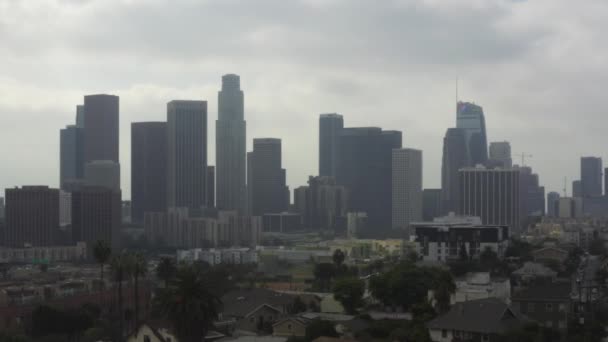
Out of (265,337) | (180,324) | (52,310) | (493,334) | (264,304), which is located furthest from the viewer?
(52,310)

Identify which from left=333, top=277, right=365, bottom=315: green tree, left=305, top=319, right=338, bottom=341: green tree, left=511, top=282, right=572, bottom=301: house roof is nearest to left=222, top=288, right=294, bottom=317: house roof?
left=333, top=277, right=365, bottom=315: green tree

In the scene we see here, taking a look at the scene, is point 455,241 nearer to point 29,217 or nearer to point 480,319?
point 480,319

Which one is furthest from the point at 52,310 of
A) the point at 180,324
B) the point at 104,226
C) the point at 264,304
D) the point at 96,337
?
the point at 104,226

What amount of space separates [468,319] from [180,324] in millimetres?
13292

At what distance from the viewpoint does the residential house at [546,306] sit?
5135 centimetres

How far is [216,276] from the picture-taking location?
3221 inches

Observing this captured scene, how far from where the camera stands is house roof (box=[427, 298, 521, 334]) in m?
42.0

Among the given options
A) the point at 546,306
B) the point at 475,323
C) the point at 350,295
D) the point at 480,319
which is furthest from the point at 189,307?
the point at 546,306

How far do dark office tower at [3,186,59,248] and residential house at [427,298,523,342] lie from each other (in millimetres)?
162558

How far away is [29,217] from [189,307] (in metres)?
167

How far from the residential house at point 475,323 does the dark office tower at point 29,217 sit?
16256 cm

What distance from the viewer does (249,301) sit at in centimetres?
5578

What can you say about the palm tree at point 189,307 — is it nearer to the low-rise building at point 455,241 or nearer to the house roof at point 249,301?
the house roof at point 249,301

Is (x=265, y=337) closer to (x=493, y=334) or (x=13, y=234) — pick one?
(x=493, y=334)
